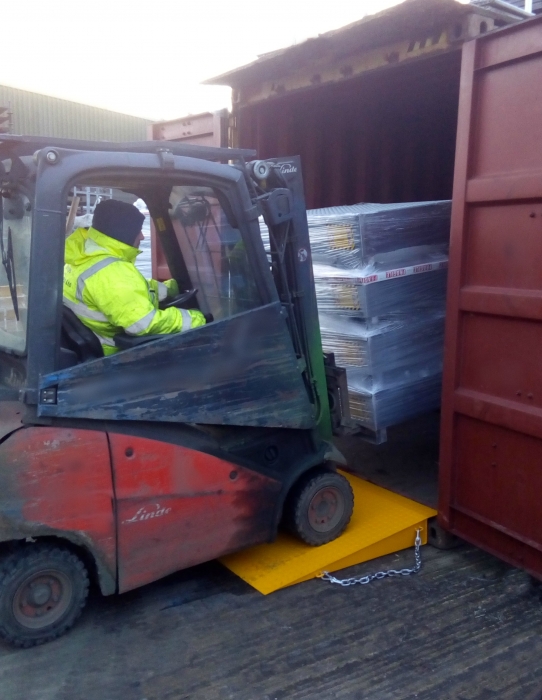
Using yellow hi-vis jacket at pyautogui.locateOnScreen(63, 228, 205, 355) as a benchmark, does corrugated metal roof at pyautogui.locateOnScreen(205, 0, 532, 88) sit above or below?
above

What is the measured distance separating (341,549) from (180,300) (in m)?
1.55

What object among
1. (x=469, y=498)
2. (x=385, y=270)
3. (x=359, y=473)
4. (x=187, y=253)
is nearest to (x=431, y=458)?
(x=359, y=473)

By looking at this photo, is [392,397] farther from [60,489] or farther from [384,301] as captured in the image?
[60,489]

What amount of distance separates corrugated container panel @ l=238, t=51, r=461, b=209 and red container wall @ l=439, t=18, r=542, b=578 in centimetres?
184

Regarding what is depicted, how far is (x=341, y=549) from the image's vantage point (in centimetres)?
363

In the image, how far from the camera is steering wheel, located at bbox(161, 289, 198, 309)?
134 inches

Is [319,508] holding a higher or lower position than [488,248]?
lower

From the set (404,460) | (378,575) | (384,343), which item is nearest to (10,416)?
(378,575)

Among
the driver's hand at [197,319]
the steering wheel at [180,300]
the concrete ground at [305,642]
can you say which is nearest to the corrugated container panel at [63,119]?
the steering wheel at [180,300]

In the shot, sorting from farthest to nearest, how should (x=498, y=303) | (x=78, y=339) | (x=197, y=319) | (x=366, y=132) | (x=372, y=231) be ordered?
(x=366, y=132) → (x=372, y=231) → (x=498, y=303) → (x=197, y=319) → (x=78, y=339)

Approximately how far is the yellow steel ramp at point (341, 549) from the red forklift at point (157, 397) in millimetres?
125

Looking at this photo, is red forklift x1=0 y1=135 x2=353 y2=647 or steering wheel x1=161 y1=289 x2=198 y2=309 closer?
red forklift x1=0 y1=135 x2=353 y2=647

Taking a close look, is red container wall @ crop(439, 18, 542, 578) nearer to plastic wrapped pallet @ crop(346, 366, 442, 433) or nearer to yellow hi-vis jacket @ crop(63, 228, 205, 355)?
plastic wrapped pallet @ crop(346, 366, 442, 433)

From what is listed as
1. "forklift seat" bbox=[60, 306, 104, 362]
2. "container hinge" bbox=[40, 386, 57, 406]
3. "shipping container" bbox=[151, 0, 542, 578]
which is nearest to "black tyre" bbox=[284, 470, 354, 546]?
"shipping container" bbox=[151, 0, 542, 578]
